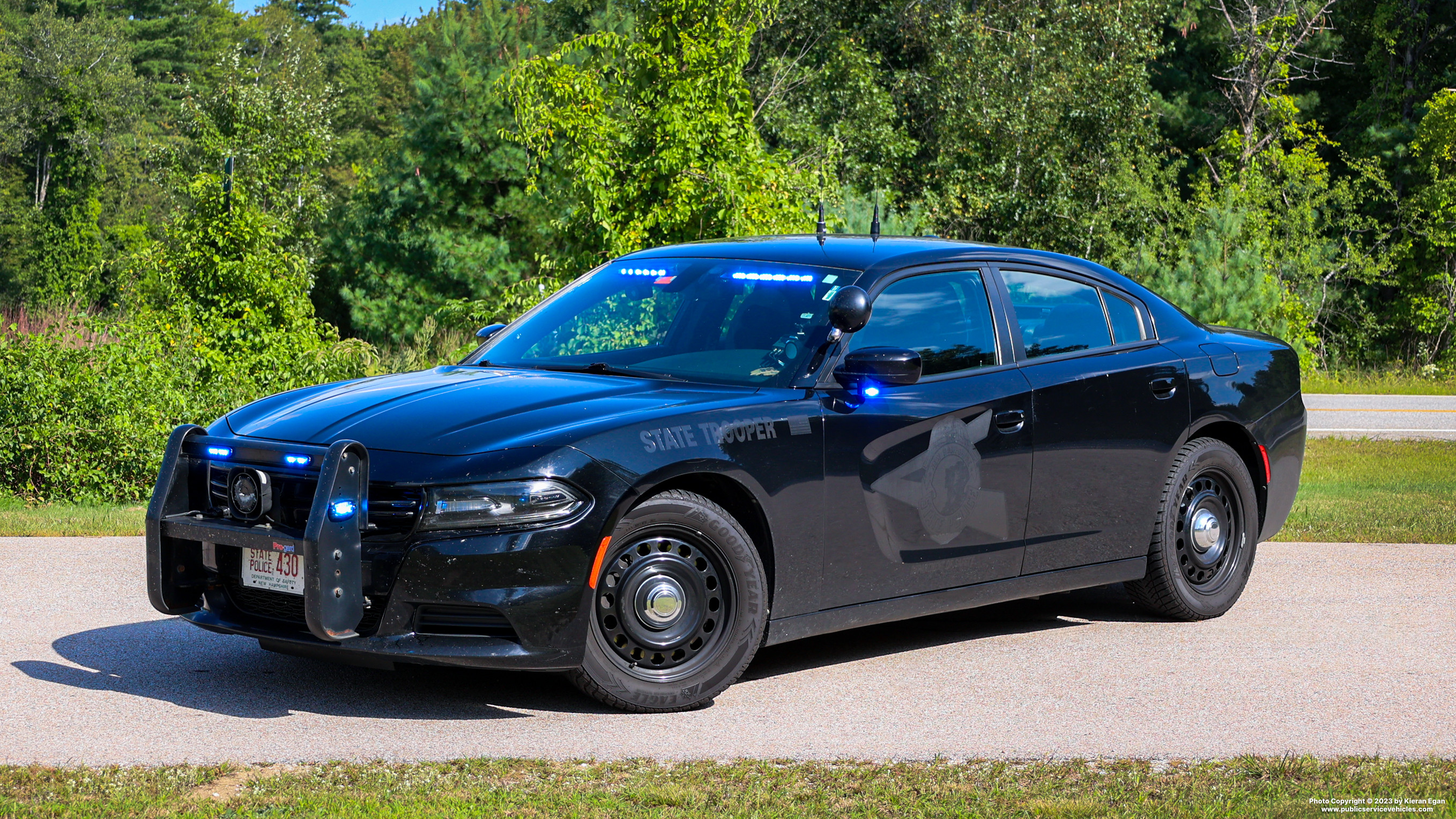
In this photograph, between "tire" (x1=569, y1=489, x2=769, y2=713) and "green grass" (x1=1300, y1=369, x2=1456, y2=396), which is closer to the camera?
"tire" (x1=569, y1=489, x2=769, y2=713)

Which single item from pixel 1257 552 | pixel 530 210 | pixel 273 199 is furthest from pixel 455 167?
pixel 1257 552

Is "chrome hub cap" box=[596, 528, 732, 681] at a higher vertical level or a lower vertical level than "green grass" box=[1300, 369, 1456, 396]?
higher

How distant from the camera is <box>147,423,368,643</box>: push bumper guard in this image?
491cm

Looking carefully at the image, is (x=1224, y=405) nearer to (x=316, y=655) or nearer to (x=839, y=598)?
(x=839, y=598)

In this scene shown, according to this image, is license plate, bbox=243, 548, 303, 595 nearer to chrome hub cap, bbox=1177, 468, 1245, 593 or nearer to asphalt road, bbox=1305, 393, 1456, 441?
chrome hub cap, bbox=1177, 468, 1245, 593

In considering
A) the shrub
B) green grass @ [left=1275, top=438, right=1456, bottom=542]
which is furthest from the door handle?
the shrub

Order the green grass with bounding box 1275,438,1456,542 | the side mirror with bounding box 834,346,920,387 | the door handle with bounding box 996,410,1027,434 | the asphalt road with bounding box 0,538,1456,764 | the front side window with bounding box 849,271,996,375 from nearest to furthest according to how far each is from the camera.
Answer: the asphalt road with bounding box 0,538,1456,764
the side mirror with bounding box 834,346,920,387
the front side window with bounding box 849,271,996,375
the door handle with bounding box 996,410,1027,434
the green grass with bounding box 1275,438,1456,542

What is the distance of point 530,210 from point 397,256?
381 cm

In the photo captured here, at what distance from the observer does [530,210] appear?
33.7 m

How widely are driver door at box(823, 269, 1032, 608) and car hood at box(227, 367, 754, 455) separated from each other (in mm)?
536

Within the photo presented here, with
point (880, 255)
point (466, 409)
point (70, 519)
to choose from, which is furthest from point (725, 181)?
point (466, 409)

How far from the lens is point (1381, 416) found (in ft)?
69.7

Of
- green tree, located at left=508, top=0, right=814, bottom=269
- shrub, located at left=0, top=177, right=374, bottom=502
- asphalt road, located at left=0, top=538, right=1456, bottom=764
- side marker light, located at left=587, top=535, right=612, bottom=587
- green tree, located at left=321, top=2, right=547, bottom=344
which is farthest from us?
green tree, located at left=321, top=2, right=547, bottom=344

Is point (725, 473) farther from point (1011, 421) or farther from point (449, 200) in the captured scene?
point (449, 200)
